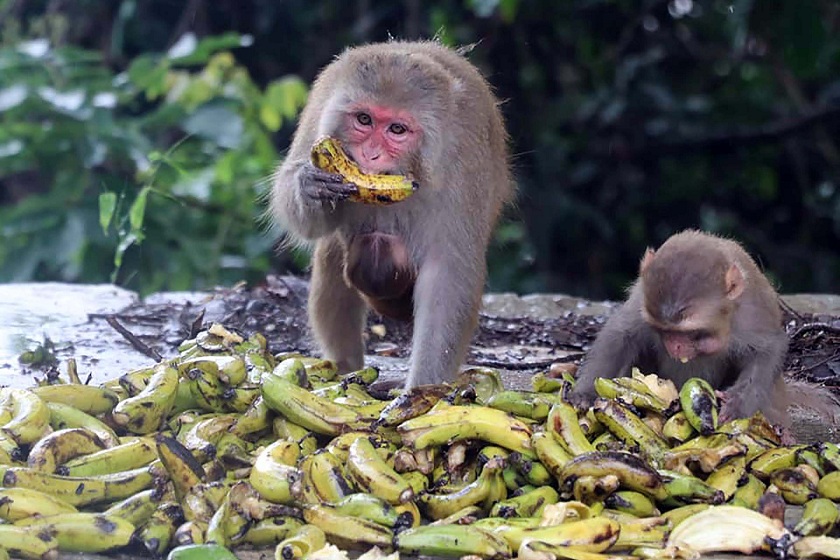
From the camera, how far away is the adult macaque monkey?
15.9 feet

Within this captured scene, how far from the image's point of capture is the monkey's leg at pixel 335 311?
552cm

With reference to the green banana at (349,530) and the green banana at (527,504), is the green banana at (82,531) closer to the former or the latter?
the green banana at (349,530)

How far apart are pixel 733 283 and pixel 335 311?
1.87m

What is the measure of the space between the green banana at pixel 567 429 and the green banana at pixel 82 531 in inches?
58.4

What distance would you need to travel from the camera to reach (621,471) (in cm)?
375

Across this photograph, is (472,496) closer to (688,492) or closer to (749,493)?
(688,492)

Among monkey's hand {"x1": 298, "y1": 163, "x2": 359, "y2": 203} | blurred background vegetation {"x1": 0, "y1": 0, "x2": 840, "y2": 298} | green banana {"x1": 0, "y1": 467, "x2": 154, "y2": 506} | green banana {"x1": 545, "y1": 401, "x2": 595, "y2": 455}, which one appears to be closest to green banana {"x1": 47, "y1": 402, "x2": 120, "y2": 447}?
green banana {"x1": 0, "y1": 467, "x2": 154, "y2": 506}

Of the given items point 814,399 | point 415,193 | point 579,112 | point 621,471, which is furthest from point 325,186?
point 579,112

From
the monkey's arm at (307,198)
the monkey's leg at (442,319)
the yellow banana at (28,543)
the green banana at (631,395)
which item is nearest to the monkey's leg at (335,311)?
the monkey's arm at (307,198)

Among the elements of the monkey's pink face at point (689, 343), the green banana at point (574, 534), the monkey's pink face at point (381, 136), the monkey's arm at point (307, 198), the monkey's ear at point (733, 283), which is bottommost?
the green banana at point (574, 534)

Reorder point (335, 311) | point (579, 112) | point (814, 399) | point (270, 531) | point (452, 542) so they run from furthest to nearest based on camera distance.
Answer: point (579, 112) < point (335, 311) < point (814, 399) < point (270, 531) < point (452, 542)

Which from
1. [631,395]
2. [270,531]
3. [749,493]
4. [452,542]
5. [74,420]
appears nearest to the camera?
[452,542]

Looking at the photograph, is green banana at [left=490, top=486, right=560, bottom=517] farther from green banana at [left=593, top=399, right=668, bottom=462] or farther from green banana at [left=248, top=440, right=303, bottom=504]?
green banana at [left=248, top=440, right=303, bottom=504]

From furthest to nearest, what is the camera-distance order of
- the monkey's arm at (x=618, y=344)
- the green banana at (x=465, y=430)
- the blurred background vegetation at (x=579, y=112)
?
the blurred background vegetation at (x=579, y=112)
the monkey's arm at (x=618, y=344)
the green banana at (x=465, y=430)
